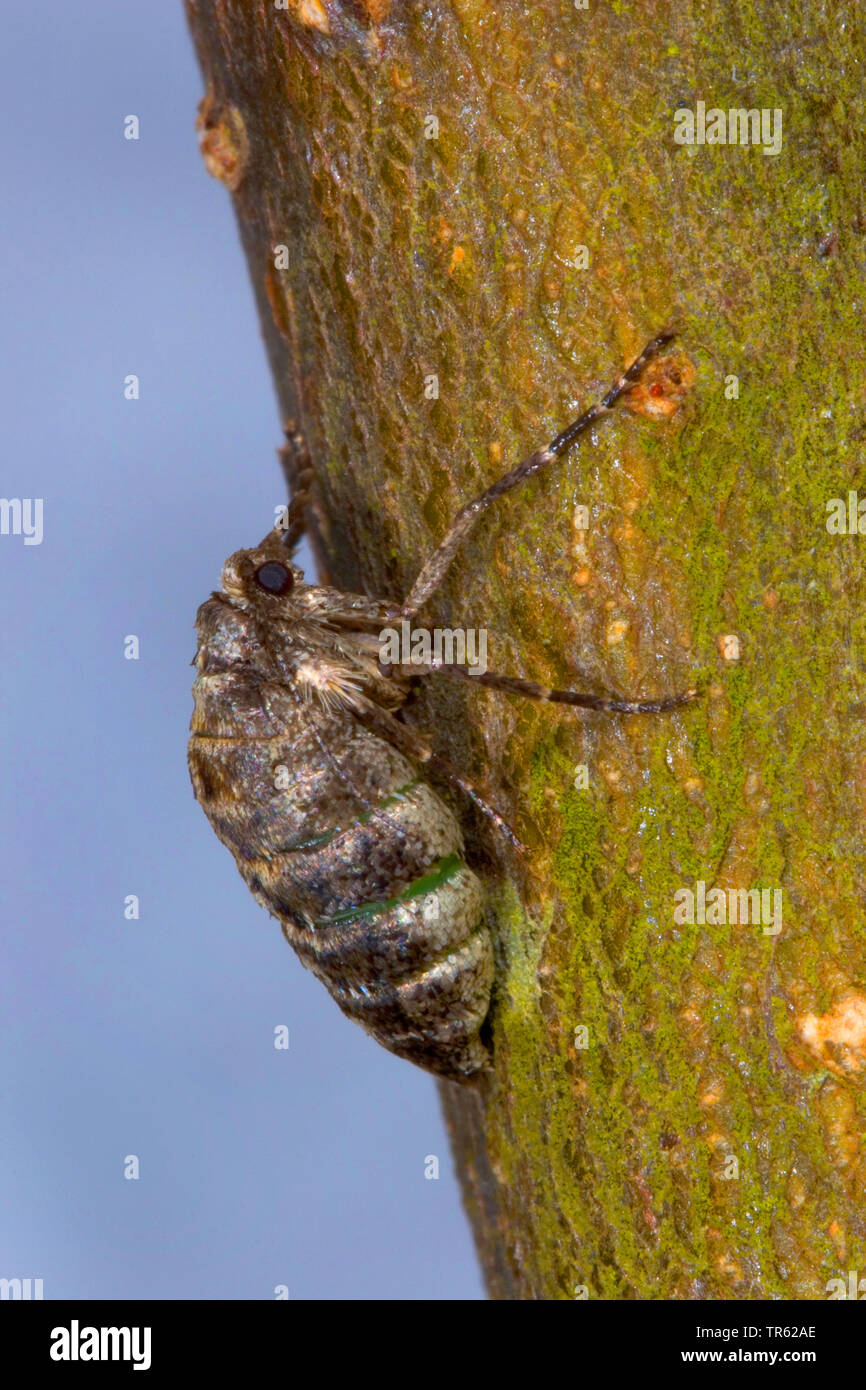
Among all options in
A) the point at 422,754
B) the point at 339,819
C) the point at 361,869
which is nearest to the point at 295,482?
the point at 422,754

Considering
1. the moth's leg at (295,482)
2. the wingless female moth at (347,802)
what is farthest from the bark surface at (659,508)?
the moth's leg at (295,482)

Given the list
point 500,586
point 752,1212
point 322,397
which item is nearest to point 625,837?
point 500,586

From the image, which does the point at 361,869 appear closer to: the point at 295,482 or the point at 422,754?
the point at 422,754

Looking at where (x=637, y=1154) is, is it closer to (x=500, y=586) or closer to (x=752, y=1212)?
(x=752, y=1212)

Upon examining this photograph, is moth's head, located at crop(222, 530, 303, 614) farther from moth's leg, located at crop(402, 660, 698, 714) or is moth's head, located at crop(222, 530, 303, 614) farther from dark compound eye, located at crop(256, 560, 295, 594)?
moth's leg, located at crop(402, 660, 698, 714)

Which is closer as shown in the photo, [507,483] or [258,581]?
[507,483]

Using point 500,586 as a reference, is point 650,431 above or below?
above
